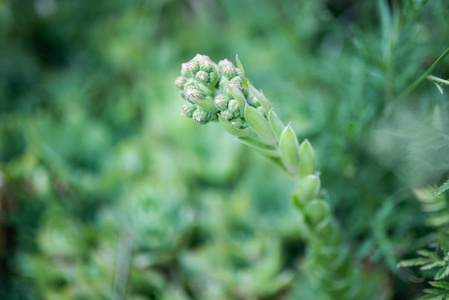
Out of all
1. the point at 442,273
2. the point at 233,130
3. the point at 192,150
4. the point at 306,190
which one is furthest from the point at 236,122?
the point at 192,150

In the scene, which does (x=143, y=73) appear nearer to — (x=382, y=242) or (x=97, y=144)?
(x=97, y=144)

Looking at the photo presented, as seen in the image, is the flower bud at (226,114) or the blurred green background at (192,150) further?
the blurred green background at (192,150)

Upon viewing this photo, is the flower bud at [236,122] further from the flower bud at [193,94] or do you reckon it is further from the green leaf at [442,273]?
the green leaf at [442,273]

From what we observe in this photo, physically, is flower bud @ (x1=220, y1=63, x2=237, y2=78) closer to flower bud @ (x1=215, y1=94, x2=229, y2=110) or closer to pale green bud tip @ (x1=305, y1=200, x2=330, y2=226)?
flower bud @ (x1=215, y1=94, x2=229, y2=110)

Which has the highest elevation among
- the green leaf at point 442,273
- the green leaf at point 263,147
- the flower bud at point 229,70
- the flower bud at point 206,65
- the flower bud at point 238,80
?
the flower bud at point 206,65

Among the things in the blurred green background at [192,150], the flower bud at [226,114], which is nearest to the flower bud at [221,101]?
the flower bud at [226,114]

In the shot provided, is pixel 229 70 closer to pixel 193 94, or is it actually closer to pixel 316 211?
pixel 193 94
